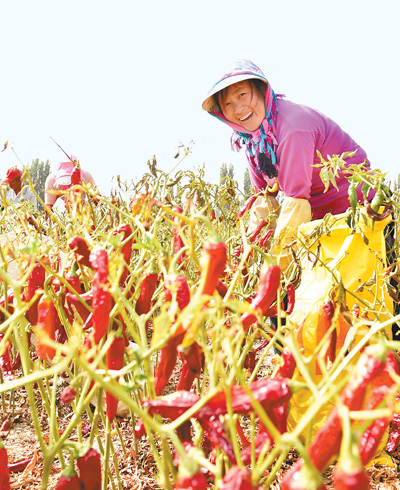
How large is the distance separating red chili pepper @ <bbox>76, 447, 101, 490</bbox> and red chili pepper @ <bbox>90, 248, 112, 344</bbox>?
24 centimetres

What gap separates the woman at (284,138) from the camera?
2354 mm

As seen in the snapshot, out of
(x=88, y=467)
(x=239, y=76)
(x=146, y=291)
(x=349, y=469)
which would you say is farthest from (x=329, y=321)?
(x=239, y=76)

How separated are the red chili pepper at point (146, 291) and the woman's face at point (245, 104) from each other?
173 centimetres

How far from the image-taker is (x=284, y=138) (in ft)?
7.83

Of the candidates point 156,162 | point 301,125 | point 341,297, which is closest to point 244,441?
point 341,297

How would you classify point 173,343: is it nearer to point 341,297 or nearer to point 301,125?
point 341,297

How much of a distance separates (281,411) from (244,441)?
575mm

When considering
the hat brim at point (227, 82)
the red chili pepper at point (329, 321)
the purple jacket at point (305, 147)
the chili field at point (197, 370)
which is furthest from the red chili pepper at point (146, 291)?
the hat brim at point (227, 82)

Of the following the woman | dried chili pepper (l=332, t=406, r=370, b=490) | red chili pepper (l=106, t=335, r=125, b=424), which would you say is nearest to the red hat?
red chili pepper (l=106, t=335, r=125, b=424)

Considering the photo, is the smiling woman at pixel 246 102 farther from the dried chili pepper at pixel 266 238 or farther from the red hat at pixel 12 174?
the red hat at pixel 12 174

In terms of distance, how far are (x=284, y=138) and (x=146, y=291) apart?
153cm

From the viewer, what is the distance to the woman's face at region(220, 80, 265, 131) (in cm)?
262

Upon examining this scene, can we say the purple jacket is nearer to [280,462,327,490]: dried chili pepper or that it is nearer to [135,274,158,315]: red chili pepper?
[135,274,158,315]: red chili pepper

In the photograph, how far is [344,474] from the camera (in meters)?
0.44
